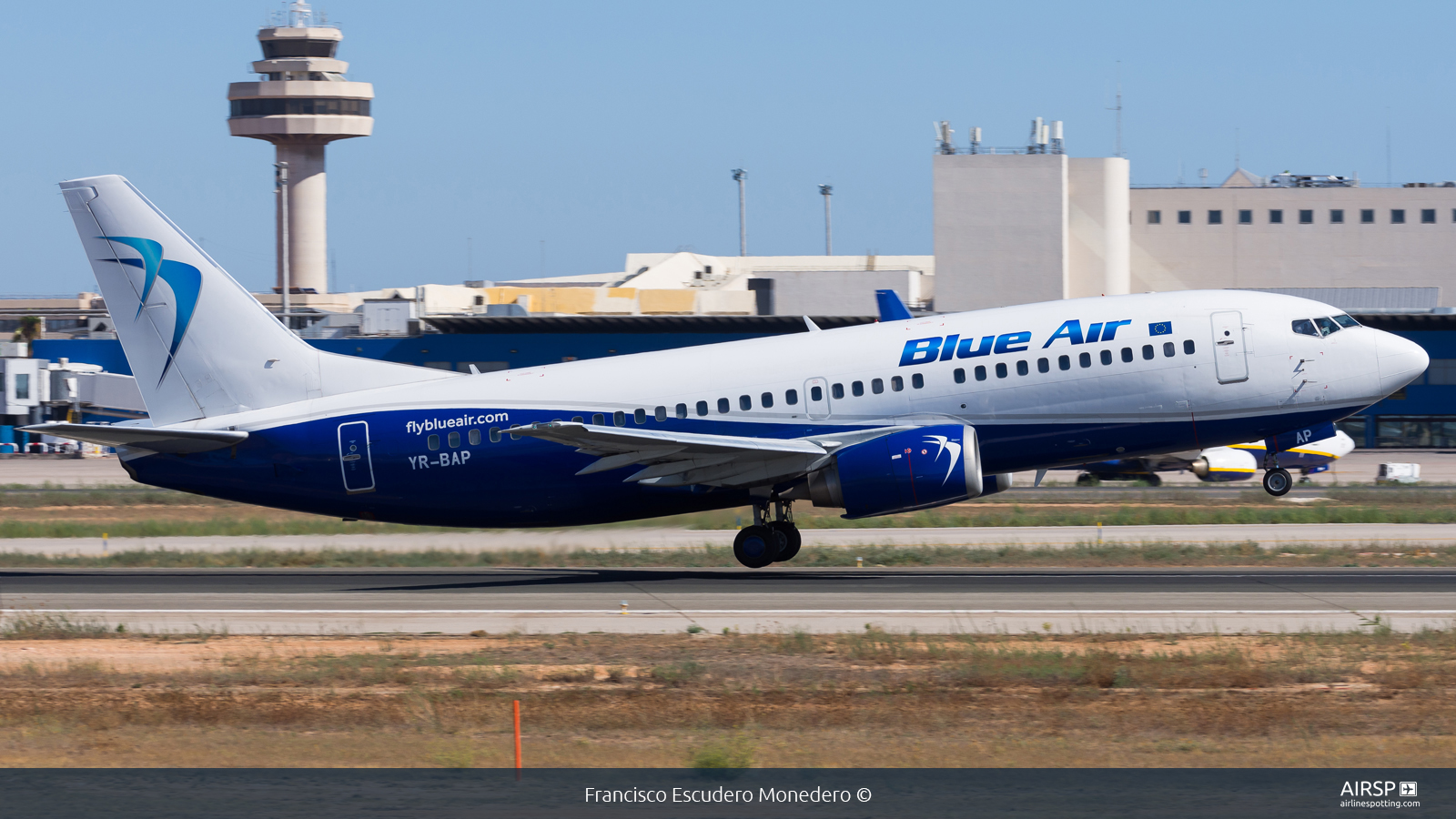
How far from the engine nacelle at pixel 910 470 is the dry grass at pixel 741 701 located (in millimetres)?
6338

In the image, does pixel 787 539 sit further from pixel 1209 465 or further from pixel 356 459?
pixel 1209 465

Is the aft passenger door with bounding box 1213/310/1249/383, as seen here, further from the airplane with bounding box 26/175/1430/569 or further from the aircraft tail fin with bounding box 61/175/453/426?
the aircraft tail fin with bounding box 61/175/453/426

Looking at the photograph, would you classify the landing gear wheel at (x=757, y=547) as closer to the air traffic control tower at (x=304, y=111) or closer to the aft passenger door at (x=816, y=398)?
the aft passenger door at (x=816, y=398)

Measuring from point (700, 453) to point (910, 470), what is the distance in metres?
4.04

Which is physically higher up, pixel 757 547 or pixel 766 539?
pixel 766 539

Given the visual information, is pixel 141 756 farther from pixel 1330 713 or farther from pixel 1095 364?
pixel 1095 364

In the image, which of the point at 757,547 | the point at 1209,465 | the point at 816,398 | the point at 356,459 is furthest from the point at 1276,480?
the point at 1209,465

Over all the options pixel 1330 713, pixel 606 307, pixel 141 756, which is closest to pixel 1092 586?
pixel 1330 713

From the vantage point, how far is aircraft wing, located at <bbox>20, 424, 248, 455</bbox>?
91.0 feet

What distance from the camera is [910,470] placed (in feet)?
89.8

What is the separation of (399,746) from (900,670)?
6850 millimetres

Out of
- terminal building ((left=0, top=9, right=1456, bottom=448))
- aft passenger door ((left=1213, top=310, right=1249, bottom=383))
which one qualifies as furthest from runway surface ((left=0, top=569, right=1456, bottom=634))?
terminal building ((left=0, top=9, right=1456, bottom=448))

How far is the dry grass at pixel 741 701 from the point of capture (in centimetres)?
1424

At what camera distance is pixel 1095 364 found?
91.7 ft
